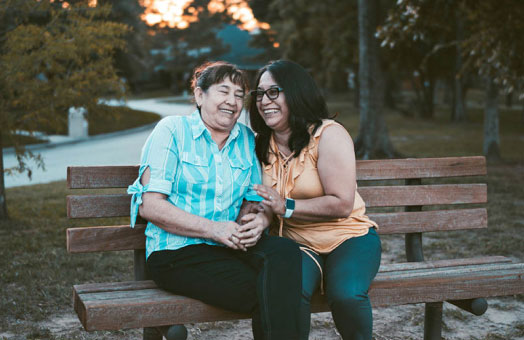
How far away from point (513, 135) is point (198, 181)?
2551cm

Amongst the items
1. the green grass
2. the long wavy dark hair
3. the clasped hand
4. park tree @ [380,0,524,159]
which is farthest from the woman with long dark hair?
the green grass

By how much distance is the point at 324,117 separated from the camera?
3.50 m

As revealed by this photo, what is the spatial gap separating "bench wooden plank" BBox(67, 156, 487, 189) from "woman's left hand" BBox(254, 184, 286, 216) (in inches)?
28.9

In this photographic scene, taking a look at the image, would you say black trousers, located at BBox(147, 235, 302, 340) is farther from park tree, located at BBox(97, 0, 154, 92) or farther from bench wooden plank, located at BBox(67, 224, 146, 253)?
park tree, located at BBox(97, 0, 154, 92)

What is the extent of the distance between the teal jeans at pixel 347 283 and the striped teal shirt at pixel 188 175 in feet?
1.70

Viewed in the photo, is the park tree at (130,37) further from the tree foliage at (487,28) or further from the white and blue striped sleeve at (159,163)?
the white and blue striped sleeve at (159,163)

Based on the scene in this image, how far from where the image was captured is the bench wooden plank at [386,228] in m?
3.31

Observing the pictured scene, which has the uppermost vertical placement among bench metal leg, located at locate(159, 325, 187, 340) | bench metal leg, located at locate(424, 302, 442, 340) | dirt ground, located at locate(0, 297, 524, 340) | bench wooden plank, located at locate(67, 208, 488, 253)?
bench wooden plank, located at locate(67, 208, 488, 253)

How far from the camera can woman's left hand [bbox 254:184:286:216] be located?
124 inches

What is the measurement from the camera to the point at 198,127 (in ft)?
10.5

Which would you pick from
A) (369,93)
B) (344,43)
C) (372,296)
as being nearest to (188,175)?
(372,296)

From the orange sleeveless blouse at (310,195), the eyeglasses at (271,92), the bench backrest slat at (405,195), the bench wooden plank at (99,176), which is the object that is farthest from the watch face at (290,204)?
the bench wooden plank at (99,176)

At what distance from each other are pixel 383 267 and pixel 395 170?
671 mm

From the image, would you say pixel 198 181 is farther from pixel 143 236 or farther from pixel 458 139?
pixel 458 139
